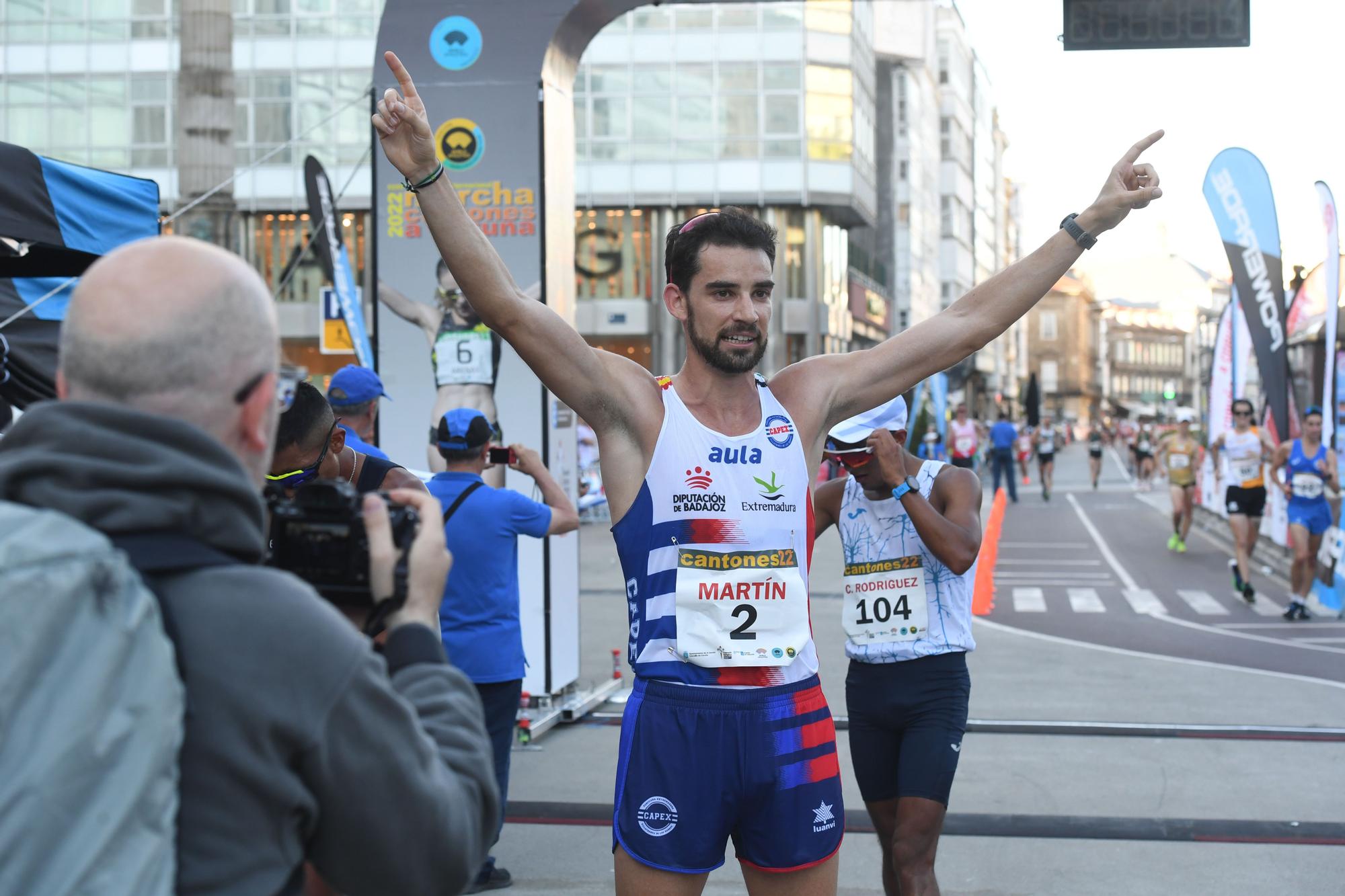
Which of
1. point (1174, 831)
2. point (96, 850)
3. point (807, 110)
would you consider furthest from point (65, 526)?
point (807, 110)

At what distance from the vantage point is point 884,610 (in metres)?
4.83

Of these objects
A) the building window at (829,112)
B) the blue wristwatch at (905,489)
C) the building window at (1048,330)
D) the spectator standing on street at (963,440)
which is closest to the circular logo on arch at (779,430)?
the blue wristwatch at (905,489)

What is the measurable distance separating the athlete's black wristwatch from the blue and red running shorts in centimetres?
137

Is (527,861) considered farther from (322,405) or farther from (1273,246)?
(1273,246)

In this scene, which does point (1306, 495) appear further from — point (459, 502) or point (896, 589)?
point (459, 502)

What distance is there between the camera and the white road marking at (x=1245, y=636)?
11.9 meters

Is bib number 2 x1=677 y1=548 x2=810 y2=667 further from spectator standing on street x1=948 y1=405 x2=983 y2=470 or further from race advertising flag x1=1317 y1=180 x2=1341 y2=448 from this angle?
spectator standing on street x1=948 y1=405 x2=983 y2=470

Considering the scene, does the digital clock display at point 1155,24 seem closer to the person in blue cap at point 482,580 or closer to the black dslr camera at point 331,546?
the person in blue cap at point 482,580

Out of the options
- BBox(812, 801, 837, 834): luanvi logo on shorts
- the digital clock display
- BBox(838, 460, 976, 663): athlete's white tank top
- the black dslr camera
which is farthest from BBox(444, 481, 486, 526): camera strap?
the digital clock display

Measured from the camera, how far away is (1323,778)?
7.29m

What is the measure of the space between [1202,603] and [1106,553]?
609cm

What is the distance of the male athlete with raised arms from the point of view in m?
3.27

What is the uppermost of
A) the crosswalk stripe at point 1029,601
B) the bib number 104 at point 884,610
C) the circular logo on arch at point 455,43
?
the circular logo on arch at point 455,43

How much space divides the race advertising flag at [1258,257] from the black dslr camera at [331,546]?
1478 cm
